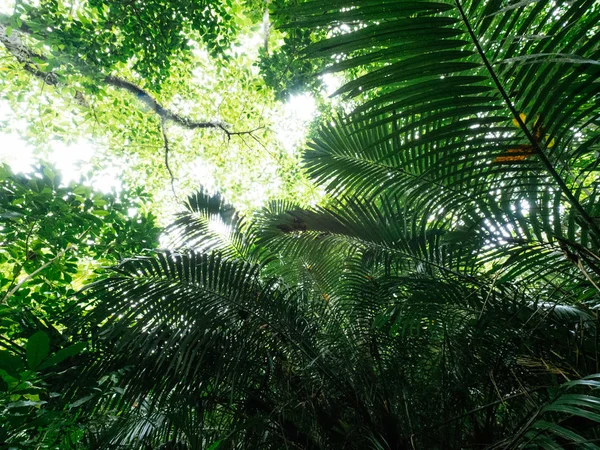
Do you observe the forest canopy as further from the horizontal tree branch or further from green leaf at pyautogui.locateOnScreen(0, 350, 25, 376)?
the horizontal tree branch

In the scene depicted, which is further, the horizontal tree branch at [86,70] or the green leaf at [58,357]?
the horizontal tree branch at [86,70]

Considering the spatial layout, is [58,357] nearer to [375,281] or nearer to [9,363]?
[9,363]

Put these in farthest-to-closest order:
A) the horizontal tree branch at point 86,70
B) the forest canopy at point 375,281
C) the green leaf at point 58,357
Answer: the horizontal tree branch at point 86,70, the forest canopy at point 375,281, the green leaf at point 58,357

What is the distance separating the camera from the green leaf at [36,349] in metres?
0.58

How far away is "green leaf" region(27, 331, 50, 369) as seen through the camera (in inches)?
22.7

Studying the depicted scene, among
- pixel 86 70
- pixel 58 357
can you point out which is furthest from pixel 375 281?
pixel 86 70

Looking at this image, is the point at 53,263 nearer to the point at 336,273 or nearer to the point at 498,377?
the point at 336,273

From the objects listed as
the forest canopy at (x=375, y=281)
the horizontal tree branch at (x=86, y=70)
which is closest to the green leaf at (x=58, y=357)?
the forest canopy at (x=375, y=281)

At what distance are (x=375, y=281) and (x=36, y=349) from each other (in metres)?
1.48

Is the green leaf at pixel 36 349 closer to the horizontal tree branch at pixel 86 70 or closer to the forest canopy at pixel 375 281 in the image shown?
the forest canopy at pixel 375 281

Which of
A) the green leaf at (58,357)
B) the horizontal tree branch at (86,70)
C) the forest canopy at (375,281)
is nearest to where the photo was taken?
the green leaf at (58,357)

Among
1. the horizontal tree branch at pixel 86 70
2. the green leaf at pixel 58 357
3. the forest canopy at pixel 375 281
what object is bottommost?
the green leaf at pixel 58 357

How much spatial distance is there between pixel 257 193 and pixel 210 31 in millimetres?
3659

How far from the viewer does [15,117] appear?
470 cm
